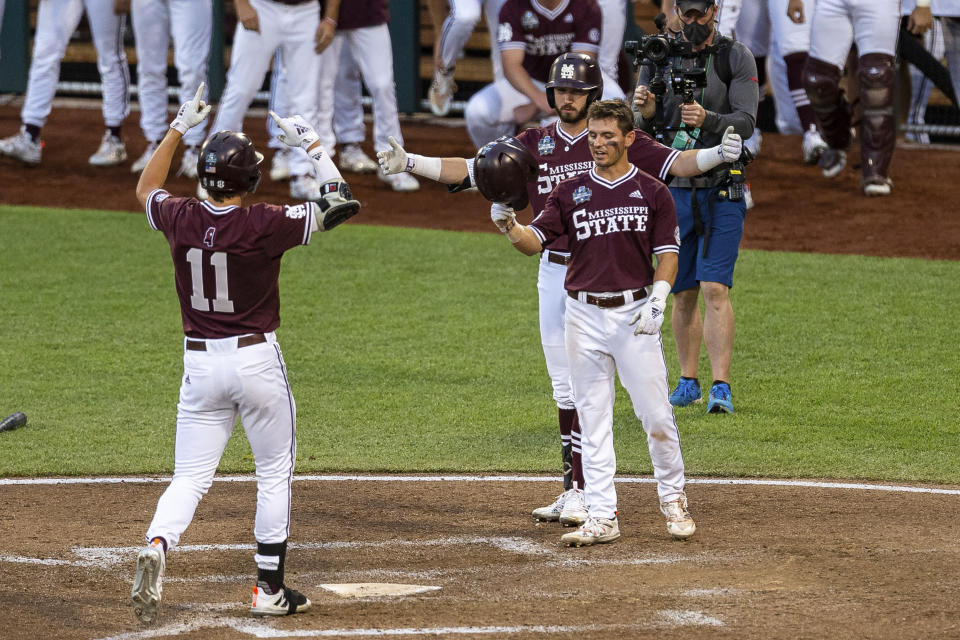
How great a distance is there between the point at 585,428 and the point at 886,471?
201cm

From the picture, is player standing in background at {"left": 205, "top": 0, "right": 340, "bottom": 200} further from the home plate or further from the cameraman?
the home plate

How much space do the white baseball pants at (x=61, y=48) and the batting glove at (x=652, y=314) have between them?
10.1 m

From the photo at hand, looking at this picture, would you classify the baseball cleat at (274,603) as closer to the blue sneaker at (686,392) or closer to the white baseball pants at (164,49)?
the blue sneaker at (686,392)

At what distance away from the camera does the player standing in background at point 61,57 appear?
1462 cm

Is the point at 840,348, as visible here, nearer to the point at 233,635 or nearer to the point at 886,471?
the point at 886,471

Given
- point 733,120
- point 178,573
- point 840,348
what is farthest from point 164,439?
point 840,348

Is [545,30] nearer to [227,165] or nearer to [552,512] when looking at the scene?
[552,512]

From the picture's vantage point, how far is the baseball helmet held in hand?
6012mm

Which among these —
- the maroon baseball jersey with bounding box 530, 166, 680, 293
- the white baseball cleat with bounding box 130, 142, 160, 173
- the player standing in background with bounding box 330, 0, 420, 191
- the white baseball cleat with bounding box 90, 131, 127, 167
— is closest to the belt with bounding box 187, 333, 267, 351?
the maroon baseball jersey with bounding box 530, 166, 680, 293

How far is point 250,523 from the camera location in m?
6.59

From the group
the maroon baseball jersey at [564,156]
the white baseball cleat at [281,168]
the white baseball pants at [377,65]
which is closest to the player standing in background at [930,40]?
the white baseball pants at [377,65]

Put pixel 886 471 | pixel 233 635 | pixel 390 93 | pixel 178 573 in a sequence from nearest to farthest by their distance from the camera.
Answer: pixel 233 635, pixel 178 573, pixel 886 471, pixel 390 93

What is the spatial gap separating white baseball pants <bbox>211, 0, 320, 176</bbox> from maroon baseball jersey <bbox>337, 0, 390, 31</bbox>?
544 millimetres

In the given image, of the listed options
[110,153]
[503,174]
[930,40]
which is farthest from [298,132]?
[930,40]
